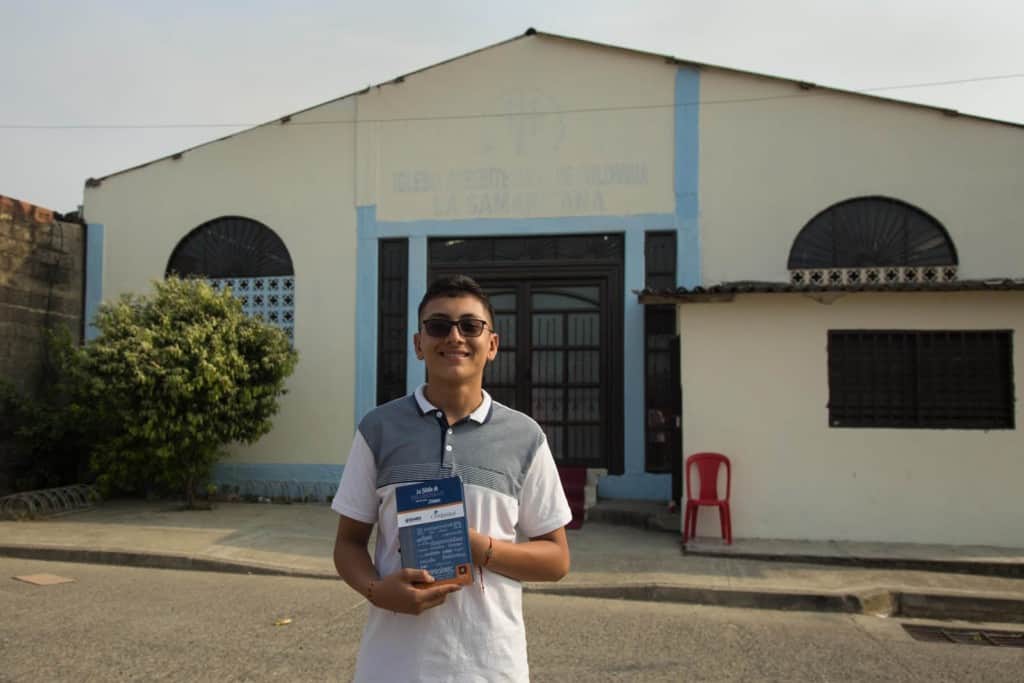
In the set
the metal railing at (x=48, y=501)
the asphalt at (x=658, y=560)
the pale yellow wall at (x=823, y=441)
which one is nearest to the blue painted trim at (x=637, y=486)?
the asphalt at (x=658, y=560)

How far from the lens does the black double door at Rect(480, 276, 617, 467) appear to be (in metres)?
10.7

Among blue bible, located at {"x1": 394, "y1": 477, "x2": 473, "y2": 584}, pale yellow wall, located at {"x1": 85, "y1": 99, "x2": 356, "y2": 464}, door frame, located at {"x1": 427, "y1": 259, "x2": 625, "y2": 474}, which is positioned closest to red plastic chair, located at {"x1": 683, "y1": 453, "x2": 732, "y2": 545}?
door frame, located at {"x1": 427, "y1": 259, "x2": 625, "y2": 474}

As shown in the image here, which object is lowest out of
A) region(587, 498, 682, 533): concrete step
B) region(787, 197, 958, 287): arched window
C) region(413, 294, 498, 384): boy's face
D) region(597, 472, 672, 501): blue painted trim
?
region(587, 498, 682, 533): concrete step

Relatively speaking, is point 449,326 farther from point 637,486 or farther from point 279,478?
point 279,478

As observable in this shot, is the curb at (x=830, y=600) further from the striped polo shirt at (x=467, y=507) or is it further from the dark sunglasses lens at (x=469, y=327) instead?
the dark sunglasses lens at (x=469, y=327)

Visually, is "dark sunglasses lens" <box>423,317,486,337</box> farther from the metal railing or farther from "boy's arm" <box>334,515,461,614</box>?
the metal railing

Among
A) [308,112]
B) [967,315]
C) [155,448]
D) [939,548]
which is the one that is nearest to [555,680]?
[939,548]

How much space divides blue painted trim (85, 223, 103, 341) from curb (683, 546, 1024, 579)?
29.1ft

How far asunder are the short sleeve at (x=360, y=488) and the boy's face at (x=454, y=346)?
0.26 m

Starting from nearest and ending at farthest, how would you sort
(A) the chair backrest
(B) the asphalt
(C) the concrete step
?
(B) the asphalt → (A) the chair backrest → (C) the concrete step

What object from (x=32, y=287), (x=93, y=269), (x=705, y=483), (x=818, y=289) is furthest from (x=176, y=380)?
(x=818, y=289)

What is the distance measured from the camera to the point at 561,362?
10.8 m

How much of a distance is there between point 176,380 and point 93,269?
11.6 ft

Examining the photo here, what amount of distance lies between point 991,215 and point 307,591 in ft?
27.0
